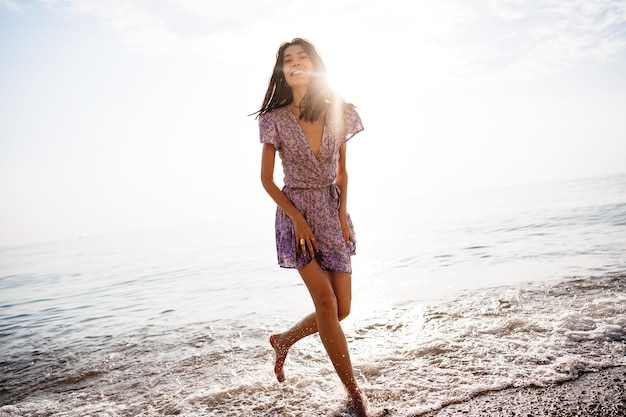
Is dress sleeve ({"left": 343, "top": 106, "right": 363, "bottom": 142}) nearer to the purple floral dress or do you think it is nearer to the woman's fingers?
the purple floral dress

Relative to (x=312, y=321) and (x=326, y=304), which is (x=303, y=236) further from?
(x=312, y=321)

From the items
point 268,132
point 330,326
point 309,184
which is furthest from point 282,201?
point 330,326

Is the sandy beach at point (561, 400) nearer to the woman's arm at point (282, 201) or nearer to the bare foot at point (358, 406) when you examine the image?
the bare foot at point (358, 406)

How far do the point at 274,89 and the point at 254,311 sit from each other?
Result: 4082 millimetres

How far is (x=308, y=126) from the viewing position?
2.95 metres

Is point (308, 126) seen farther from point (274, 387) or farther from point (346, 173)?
point (274, 387)

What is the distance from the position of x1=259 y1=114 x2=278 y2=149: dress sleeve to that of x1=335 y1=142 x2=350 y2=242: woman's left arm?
48cm

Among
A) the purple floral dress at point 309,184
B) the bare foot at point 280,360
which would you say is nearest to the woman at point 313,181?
the purple floral dress at point 309,184

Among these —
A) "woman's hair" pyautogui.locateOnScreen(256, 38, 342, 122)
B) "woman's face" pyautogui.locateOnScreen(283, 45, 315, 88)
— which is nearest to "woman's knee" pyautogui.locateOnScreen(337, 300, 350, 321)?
"woman's hair" pyautogui.locateOnScreen(256, 38, 342, 122)

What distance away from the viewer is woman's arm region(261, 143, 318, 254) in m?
2.82

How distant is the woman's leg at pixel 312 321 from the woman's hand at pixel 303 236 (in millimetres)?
202

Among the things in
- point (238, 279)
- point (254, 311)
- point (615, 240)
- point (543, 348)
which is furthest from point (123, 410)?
point (615, 240)

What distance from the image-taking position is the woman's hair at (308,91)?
296cm

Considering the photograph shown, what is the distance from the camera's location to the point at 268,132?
2852 mm
